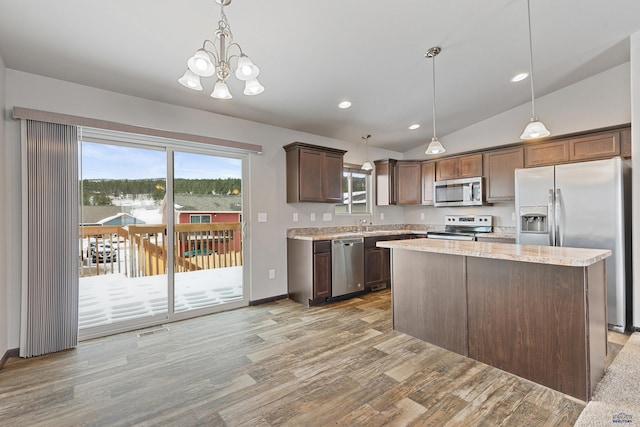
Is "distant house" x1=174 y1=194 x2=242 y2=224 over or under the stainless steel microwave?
under

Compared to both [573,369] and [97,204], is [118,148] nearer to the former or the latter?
[97,204]

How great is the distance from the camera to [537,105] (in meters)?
4.28

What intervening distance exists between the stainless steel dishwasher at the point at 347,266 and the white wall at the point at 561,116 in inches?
86.4

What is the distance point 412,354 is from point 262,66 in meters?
2.96

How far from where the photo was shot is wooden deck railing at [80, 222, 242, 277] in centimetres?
305

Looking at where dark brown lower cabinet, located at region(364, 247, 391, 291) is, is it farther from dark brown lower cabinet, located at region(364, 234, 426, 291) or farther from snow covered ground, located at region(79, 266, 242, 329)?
snow covered ground, located at region(79, 266, 242, 329)

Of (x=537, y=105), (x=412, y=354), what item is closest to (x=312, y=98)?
(x=412, y=354)

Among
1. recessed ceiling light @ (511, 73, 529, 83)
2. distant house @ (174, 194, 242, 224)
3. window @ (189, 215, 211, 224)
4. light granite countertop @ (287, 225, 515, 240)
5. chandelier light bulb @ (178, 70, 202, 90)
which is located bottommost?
light granite countertop @ (287, 225, 515, 240)

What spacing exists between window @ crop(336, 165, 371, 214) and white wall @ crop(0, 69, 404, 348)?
17 cm

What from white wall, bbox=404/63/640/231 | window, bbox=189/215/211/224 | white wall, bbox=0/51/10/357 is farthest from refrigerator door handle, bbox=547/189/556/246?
white wall, bbox=0/51/10/357

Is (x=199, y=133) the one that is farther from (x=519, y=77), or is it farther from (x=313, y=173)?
(x=519, y=77)

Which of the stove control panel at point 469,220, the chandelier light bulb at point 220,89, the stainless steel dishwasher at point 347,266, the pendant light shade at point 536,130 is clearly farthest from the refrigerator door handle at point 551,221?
the chandelier light bulb at point 220,89

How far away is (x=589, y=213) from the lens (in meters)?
3.20

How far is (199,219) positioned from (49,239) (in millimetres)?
1402
